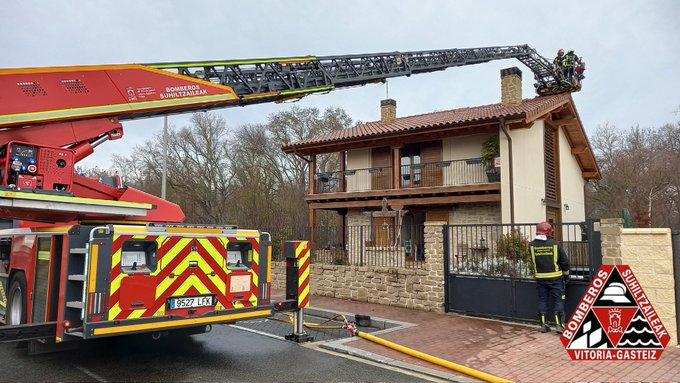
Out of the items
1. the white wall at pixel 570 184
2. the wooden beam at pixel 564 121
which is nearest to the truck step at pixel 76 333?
the white wall at pixel 570 184

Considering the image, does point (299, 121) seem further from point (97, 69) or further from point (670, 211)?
point (97, 69)

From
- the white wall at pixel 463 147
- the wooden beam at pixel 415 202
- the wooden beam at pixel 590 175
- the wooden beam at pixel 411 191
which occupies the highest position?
the white wall at pixel 463 147

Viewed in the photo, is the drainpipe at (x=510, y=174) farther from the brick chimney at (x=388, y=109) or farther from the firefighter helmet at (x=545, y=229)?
the firefighter helmet at (x=545, y=229)

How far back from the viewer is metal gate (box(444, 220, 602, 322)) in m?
8.70

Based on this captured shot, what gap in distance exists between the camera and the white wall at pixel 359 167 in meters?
→ 21.8

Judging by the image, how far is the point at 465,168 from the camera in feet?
62.2

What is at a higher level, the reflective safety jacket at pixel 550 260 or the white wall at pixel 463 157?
the white wall at pixel 463 157

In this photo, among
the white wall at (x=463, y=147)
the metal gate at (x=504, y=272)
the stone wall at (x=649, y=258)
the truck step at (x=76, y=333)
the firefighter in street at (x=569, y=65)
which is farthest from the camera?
the firefighter in street at (x=569, y=65)

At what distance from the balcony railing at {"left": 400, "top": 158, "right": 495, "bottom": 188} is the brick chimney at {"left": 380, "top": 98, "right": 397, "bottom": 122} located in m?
4.36

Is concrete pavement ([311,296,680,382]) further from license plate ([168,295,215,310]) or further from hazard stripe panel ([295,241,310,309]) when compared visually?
license plate ([168,295,215,310])

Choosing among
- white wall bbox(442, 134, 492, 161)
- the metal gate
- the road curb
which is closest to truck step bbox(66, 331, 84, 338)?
the road curb

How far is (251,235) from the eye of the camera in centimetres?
723

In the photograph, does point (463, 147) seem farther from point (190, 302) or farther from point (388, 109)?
point (190, 302)

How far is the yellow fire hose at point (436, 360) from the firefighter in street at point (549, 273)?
2767 mm
